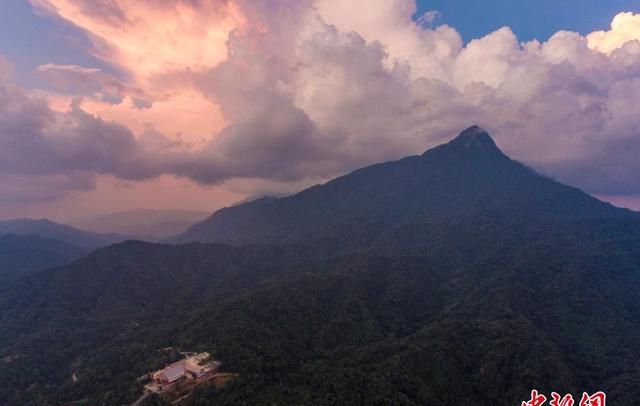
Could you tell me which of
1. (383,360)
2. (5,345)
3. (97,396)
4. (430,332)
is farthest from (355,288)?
(5,345)

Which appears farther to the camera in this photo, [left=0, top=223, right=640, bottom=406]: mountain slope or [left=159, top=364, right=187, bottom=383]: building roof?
[left=0, top=223, right=640, bottom=406]: mountain slope

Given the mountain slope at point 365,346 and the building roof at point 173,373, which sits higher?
the building roof at point 173,373

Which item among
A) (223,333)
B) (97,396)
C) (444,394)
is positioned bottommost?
(444,394)

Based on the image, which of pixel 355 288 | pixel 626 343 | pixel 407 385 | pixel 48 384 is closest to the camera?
pixel 407 385

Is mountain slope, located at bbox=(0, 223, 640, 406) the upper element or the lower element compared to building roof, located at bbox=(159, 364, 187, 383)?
lower

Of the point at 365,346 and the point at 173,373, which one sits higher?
the point at 173,373

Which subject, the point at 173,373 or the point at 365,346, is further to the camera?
the point at 365,346

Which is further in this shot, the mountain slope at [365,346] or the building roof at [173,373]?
the mountain slope at [365,346]

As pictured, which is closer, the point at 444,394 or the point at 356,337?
the point at 444,394

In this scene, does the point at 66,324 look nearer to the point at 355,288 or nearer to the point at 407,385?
the point at 355,288

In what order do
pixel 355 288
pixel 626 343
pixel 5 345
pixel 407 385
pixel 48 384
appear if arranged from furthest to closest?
1. pixel 355 288
2. pixel 5 345
3. pixel 626 343
4. pixel 48 384
5. pixel 407 385

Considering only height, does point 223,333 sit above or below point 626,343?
above
